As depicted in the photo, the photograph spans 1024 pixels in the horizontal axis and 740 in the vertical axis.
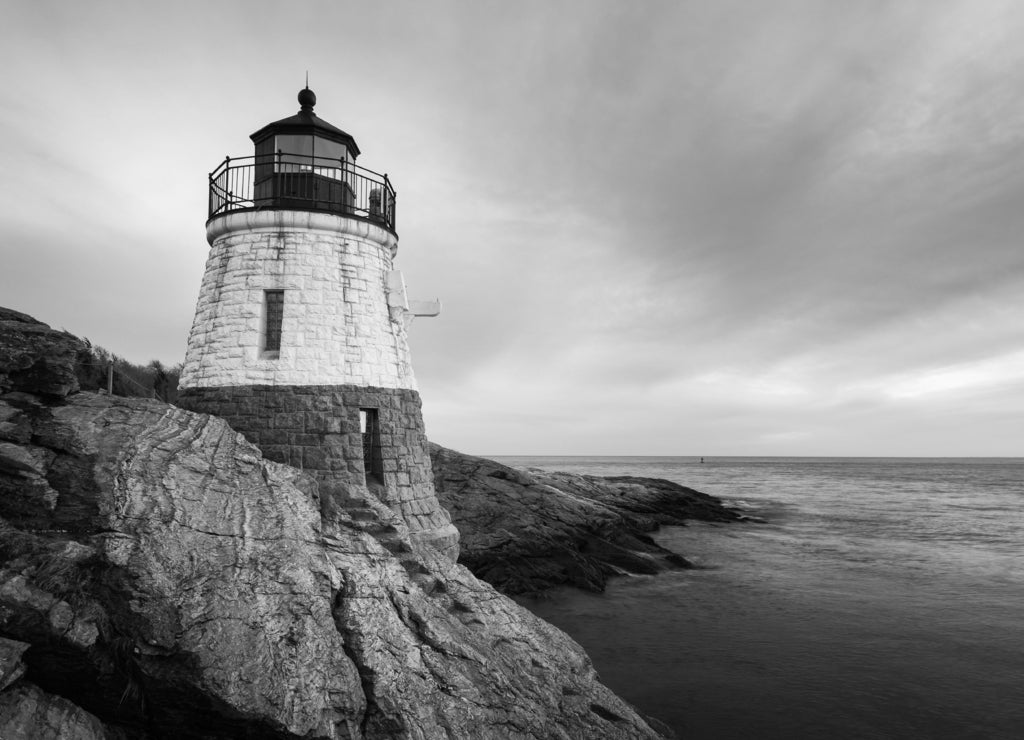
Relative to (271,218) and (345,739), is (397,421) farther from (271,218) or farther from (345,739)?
(345,739)

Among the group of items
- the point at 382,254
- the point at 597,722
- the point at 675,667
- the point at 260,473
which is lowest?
the point at 675,667

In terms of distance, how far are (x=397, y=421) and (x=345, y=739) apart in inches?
253

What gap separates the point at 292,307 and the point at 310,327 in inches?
18.5

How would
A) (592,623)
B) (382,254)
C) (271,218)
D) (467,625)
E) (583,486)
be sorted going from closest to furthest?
(467,625), (271,218), (382,254), (592,623), (583,486)

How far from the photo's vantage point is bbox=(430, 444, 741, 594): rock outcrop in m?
18.6

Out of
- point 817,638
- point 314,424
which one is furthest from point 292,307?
point 817,638

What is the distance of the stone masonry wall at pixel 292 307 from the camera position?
11125 mm

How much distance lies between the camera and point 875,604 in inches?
722

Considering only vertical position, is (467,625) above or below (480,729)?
above

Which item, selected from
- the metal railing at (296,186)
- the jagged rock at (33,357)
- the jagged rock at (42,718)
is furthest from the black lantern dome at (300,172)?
the jagged rock at (42,718)

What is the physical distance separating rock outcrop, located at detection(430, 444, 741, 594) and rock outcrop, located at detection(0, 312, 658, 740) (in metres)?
10.3

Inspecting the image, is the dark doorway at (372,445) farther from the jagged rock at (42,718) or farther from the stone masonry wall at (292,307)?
the jagged rock at (42,718)

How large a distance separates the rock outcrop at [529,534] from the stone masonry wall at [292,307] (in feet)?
28.9

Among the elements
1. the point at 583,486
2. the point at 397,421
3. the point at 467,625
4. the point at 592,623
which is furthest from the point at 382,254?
the point at 583,486
